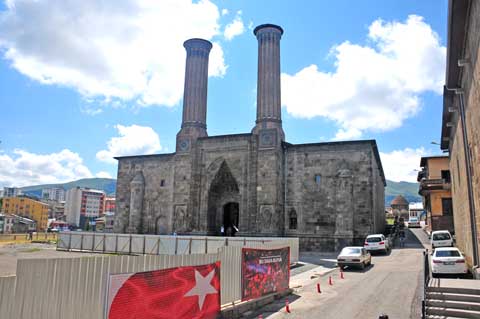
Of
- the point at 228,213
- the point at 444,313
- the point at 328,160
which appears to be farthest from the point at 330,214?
the point at 444,313

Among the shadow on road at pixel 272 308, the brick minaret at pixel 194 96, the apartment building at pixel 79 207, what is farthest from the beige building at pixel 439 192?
the apartment building at pixel 79 207

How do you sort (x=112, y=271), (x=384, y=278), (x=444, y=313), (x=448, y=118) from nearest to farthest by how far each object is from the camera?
1. (x=112, y=271)
2. (x=444, y=313)
3. (x=384, y=278)
4. (x=448, y=118)

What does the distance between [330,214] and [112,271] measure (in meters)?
24.7

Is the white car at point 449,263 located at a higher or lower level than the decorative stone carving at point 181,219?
lower

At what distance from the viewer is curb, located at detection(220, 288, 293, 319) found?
992 centimetres

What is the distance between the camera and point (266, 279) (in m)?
12.3

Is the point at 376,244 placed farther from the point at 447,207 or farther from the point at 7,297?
the point at 7,297

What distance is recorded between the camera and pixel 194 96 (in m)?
34.8

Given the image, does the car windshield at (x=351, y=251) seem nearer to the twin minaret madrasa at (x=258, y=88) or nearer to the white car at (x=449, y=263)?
the white car at (x=449, y=263)

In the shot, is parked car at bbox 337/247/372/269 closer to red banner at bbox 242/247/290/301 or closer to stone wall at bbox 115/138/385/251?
red banner at bbox 242/247/290/301

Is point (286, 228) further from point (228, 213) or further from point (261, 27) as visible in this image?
point (261, 27)

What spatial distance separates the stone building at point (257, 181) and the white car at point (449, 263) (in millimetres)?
12931

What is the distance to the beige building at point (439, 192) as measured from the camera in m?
37.7

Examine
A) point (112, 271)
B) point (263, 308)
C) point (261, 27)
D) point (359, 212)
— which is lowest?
point (263, 308)
